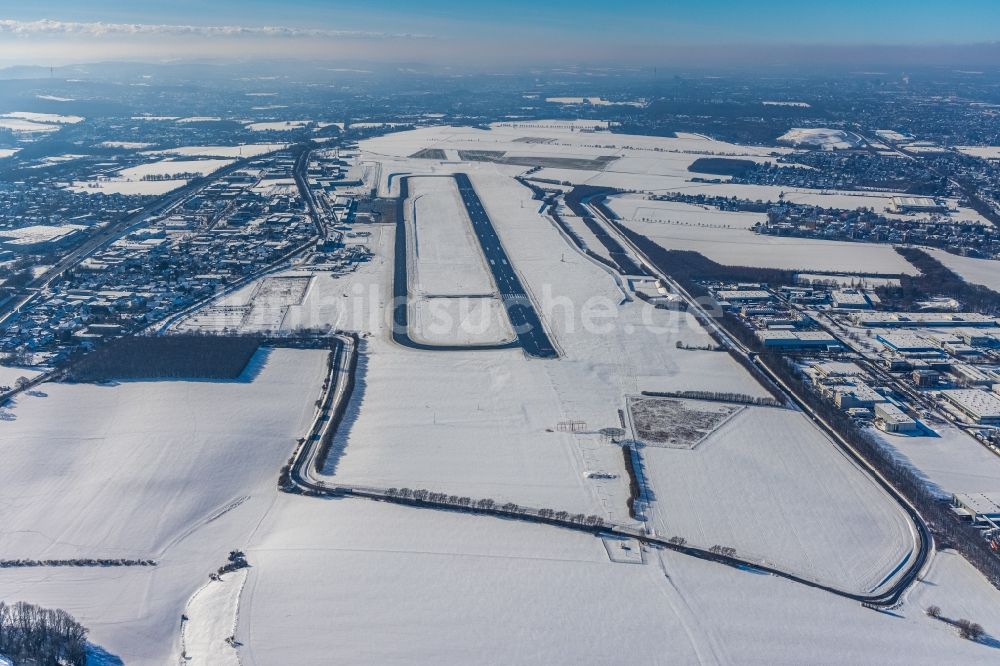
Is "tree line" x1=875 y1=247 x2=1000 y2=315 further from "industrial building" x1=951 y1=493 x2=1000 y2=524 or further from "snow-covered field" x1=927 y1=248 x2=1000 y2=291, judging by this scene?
"industrial building" x1=951 y1=493 x2=1000 y2=524

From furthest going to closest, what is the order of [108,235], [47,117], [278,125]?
1. [47,117]
2. [278,125]
3. [108,235]

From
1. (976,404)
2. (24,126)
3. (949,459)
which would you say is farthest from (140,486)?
(24,126)

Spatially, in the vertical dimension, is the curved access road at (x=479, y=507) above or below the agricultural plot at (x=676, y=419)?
below

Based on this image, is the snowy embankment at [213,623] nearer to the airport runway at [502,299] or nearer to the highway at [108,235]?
the airport runway at [502,299]

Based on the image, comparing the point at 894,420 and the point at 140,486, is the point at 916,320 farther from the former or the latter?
the point at 140,486

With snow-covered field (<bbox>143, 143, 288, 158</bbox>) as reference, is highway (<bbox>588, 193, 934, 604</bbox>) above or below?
below

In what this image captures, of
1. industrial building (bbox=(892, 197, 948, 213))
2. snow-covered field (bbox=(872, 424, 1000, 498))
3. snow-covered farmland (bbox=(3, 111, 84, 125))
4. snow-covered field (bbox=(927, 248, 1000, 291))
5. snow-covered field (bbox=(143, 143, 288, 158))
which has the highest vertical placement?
snow-covered farmland (bbox=(3, 111, 84, 125))

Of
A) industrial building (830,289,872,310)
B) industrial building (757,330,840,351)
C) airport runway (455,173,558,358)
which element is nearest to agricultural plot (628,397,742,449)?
airport runway (455,173,558,358)

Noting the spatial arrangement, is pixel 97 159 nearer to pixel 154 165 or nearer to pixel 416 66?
pixel 154 165

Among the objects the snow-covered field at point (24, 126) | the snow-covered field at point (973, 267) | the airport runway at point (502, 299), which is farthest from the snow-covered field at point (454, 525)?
the snow-covered field at point (24, 126)

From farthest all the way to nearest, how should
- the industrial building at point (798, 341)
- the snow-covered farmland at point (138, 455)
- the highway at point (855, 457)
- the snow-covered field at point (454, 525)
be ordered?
the industrial building at point (798, 341)
the snow-covered farmland at point (138, 455)
the highway at point (855, 457)
the snow-covered field at point (454, 525)
